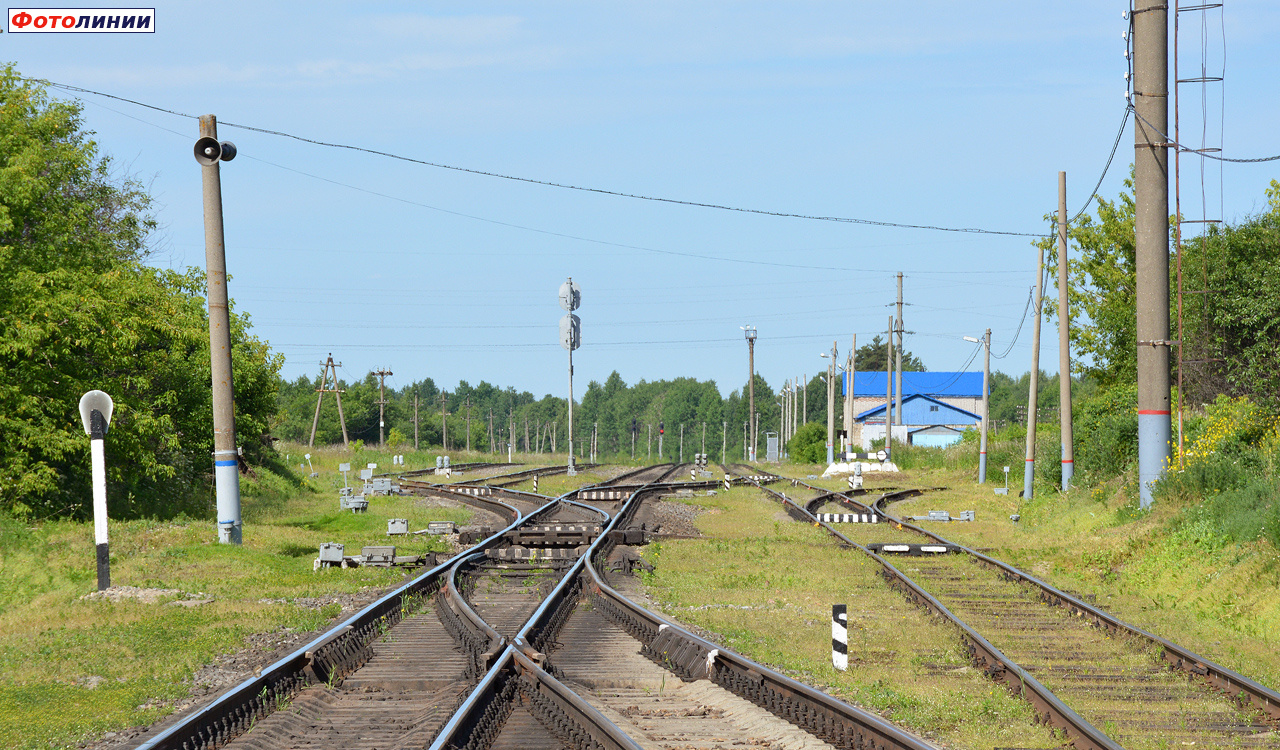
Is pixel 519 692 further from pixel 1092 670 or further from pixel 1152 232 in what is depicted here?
pixel 1152 232

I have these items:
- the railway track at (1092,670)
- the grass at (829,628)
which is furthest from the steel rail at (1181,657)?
the grass at (829,628)

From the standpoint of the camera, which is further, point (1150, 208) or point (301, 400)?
point (301, 400)

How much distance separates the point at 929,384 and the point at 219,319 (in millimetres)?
109675

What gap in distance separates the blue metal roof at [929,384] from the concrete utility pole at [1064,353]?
87.7 m

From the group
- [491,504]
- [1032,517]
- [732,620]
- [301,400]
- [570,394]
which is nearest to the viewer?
[732,620]

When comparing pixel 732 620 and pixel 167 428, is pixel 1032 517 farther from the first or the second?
pixel 167 428

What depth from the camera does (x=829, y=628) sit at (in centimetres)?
1248

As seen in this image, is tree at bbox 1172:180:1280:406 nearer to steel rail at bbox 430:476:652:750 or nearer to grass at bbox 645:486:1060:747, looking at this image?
grass at bbox 645:486:1060:747

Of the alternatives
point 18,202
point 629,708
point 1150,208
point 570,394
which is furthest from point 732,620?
point 570,394

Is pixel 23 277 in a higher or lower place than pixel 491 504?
higher

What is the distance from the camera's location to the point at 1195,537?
16.5m

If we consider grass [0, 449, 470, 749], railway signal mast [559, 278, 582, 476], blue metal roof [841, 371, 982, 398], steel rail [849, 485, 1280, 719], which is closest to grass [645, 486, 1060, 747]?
steel rail [849, 485, 1280, 719]

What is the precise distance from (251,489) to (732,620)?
946 inches

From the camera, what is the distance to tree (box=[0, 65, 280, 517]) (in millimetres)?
20781
